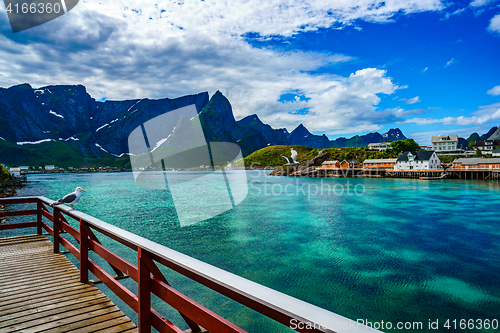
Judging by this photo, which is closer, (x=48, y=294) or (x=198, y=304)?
(x=198, y=304)

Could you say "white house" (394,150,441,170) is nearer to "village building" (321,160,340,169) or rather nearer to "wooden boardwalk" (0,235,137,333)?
"village building" (321,160,340,169)

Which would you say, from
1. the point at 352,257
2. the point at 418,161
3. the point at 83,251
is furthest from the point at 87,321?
the point at 418,161

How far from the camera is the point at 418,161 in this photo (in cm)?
8438

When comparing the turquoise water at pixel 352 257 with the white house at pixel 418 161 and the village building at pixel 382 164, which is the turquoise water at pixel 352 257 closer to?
the white house at pixel 418 161

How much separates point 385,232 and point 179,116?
1751 cm

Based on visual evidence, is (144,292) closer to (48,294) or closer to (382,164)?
(48,294)

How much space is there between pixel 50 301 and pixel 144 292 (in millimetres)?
2483

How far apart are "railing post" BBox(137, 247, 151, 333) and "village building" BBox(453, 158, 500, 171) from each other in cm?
9350

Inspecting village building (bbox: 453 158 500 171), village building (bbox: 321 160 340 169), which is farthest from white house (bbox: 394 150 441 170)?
village building (bbox: 321 160 340 169)

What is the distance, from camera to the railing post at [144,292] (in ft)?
8.73

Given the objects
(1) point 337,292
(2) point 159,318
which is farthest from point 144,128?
(1) point 337,292

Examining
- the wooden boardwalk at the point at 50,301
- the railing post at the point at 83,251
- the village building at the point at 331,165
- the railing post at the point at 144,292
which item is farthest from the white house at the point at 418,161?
the railing post at the point at 144,292

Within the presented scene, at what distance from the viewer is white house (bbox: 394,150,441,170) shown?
8225cm

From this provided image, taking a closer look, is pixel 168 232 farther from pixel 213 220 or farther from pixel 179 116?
pixel 179 116
